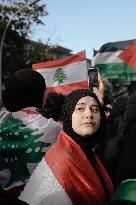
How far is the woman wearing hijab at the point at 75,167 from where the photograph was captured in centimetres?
229

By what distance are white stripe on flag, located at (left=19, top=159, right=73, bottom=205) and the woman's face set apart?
0.29 m

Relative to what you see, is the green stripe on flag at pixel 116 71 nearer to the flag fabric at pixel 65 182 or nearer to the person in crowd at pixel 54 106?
the person in crowd at pixel 54 106

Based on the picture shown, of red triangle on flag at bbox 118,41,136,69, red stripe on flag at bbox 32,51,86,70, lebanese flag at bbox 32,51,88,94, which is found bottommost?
lebanese flag at bbox 32,51,88,94

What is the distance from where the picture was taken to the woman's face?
2.57 meters

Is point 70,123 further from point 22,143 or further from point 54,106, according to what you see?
point 54,106

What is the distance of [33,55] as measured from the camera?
30500 millimetres

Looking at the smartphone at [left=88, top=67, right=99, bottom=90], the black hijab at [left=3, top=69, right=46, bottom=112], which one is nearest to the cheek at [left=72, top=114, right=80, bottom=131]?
the black hijab at [left=3, top=69, right=46, bottom=112]

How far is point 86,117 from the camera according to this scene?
258 centimetres

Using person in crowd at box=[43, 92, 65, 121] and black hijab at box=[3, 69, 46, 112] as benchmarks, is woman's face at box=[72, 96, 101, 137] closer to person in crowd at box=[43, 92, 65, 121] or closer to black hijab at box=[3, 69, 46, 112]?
black hijab at box=[3, 69, 46, 112]

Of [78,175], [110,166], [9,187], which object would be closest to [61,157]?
[78,175]

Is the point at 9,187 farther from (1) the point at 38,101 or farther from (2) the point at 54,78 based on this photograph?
(2) the point at 54,78

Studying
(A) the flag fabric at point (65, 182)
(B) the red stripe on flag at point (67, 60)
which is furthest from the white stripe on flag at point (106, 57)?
(A) the flag fabric at point (65, 182)

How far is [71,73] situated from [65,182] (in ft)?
24.7

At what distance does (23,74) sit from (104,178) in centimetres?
105
